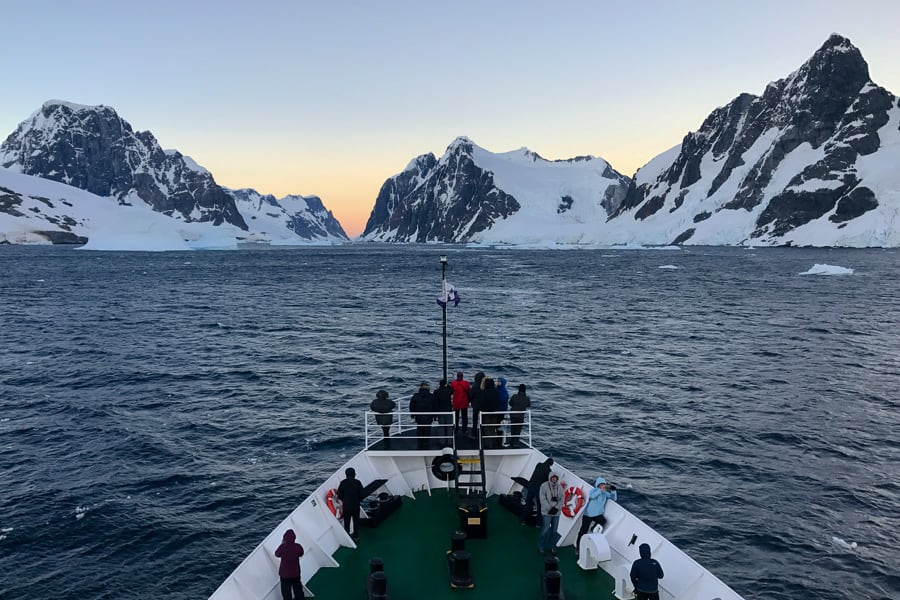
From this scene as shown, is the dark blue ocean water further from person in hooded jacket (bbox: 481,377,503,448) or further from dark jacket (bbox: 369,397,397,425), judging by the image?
person in hooded jacket (bbox: 481,377,503,448)

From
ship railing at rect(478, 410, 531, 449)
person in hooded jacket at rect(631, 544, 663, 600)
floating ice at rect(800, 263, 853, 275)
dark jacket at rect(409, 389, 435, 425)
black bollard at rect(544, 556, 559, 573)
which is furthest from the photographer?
floating ice at rect(800, 263, 853, 275)

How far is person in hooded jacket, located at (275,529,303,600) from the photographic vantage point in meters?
11.8

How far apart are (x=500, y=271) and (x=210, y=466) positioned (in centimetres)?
11940

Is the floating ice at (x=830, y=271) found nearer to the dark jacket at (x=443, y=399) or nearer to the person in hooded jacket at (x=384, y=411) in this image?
the dark jacket at (x=443, y=399)

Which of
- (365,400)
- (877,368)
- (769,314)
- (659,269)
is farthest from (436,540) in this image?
(659,269)

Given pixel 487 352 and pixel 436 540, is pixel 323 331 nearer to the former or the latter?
pixel 487 352

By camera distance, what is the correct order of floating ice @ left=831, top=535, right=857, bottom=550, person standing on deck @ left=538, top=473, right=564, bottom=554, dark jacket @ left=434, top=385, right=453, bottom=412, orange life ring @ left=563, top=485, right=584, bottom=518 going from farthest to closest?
floating ice @ left=831, top=535, right=857, bottom=550
dark jacket @ left=434, top=385, right=453, bottom=412
orange life ring @ left=563, top=485, right=584, bottom=518
person standing on deck @ left=538, top=473, right=564, bottom=554

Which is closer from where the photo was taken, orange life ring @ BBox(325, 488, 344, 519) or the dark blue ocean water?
orange life ring @ BBox(325, 488, 344, 519)

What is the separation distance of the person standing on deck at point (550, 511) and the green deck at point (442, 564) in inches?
12.6

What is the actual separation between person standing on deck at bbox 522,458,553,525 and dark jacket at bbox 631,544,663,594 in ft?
10.7

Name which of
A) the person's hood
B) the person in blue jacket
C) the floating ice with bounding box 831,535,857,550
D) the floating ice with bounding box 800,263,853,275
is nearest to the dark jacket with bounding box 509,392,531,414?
the person in blue jacket

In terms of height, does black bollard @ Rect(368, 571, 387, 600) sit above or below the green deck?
above

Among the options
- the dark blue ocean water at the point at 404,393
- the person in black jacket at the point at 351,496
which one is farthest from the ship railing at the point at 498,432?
the dark blue ocean water at the point at 404,393

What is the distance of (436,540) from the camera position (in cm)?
1447
